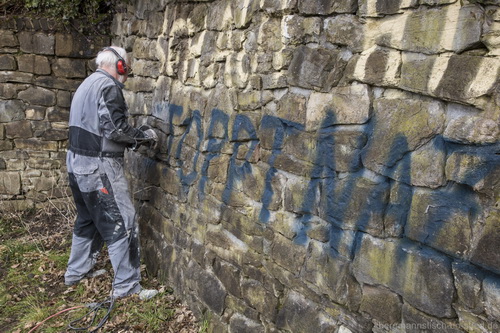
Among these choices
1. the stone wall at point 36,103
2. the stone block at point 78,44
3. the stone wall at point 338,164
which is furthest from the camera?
the stone block at point 78,44

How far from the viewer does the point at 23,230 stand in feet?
18.5

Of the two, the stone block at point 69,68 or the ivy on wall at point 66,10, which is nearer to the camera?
the ivy on wall at point 66,10

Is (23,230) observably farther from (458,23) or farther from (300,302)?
(458,23)

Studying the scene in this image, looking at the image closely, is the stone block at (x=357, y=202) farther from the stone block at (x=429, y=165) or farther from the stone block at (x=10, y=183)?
the stone block at (x=10, y=183)

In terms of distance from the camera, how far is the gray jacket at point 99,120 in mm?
3926

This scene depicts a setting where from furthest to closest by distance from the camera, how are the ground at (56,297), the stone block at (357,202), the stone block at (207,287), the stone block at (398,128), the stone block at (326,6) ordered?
the ground at (56,297) → the stone block at (207,287) → the stone block at (326,6) → the stone block at (357,202) → the stone block at (398,128)

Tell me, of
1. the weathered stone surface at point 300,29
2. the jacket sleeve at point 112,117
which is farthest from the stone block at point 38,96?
the weathered stone surface at point 300,29

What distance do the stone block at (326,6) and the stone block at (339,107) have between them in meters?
0.38

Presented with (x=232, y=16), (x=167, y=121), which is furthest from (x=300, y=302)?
(x=167, y=121)

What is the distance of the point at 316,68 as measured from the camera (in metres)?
2.42

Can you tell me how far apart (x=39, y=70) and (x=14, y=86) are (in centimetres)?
37

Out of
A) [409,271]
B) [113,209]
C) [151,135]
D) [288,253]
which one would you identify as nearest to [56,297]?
[113,209]

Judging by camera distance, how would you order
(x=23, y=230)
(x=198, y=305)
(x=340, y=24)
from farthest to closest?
(x=23, y=230) → (x=198, y=305) → (x=340, y=24)

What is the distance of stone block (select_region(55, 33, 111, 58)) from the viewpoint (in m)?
5.87
